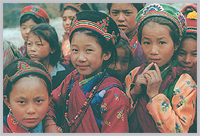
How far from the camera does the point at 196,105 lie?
3131 mm

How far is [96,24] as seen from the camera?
2984 millimetres

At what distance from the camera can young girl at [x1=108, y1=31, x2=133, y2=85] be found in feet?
11.9

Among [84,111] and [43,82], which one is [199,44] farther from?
[43,82]

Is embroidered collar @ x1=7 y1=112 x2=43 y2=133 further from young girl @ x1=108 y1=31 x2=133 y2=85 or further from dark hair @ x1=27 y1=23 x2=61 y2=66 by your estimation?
dark hair @ x1=27 y1=23 x2=61 y2=66

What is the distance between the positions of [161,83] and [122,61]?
2.40 feet

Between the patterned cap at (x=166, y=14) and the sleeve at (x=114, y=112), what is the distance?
910 mm

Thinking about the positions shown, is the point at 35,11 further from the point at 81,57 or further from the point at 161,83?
the point at 161,83

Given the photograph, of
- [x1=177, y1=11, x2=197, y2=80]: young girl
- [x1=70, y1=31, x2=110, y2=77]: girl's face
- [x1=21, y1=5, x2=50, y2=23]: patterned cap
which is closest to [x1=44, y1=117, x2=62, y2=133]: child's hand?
[x1=70, y1=31, x2=110, y2=77]: girl's face

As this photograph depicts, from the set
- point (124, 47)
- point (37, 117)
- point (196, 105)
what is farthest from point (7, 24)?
point (196, 105)

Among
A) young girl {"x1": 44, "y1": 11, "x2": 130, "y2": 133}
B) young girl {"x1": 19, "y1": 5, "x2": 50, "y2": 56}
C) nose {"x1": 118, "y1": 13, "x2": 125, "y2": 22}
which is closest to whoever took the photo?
young girl {"x1": 44, "y1": 11, "x2": 130, "y2": 133}

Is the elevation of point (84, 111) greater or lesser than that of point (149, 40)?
lesser

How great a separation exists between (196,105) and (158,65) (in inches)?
23.1

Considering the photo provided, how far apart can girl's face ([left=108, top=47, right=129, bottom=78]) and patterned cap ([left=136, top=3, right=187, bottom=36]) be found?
1.85 ft

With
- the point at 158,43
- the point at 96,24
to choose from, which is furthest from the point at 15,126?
the point at 158,43
